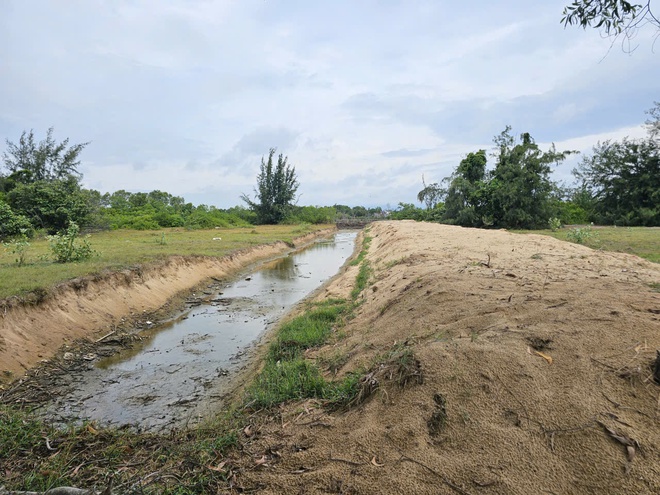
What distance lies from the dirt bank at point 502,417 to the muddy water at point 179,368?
208cm

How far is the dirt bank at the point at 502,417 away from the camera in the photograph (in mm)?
2488

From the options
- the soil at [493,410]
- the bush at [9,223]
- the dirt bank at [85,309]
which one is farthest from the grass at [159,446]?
the bush at [9,223]

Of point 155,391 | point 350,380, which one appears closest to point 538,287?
point 350,380

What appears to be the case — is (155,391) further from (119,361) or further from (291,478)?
(291,478)

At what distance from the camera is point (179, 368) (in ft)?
23.3

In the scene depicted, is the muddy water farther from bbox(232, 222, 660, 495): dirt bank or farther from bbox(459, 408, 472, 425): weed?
bbox(459, 408, 472, 425): weed

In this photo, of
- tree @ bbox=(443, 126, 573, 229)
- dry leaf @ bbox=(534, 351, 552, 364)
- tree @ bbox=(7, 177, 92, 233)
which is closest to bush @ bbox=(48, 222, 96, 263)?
dry leaf @ bbox=(534, 351, 552, 364)

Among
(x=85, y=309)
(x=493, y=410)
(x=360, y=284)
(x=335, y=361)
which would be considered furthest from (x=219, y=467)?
(x=360, y=284)

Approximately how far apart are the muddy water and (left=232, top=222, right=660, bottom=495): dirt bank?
208cm

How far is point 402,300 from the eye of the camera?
7.05 m

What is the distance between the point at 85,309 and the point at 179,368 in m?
3.14

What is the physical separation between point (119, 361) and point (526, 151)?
32580 millimetres

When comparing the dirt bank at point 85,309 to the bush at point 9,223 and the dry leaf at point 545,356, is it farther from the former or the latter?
the bush at point 9,223

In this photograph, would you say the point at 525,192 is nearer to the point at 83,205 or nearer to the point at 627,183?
the point at 627,183
